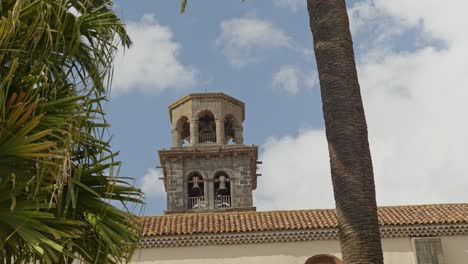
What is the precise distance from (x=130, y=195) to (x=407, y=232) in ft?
56.9

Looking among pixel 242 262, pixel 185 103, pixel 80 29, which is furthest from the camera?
pixel 185 103

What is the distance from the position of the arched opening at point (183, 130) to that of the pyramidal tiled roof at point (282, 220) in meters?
19.4

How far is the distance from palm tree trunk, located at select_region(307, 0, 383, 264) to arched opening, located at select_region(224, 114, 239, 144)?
33.4 metres

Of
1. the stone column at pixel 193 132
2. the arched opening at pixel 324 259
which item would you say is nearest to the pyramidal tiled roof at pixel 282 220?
the arched opening at pixel 324 259

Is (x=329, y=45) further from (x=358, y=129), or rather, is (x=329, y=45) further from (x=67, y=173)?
(x=67, y=173)

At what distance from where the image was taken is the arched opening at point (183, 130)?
44.6 metres

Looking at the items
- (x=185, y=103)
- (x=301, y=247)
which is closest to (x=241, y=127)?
(x=185, y=103)

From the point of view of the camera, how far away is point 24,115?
649cm

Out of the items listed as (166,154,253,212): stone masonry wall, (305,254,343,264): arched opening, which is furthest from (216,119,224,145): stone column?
(305,254,343,264): arched opening

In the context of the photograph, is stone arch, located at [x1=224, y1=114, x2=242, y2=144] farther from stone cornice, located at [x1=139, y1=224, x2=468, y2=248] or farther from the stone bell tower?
stone cornice, located at [x1=139, y1=224, x2=468, y2=248]

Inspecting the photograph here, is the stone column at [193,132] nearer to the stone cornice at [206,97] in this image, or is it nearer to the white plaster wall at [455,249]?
the stone cornice at [206,97]

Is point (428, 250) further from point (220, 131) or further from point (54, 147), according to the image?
point (220, 131)

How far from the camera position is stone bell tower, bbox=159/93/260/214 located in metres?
42.6

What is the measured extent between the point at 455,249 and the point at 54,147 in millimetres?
19002
